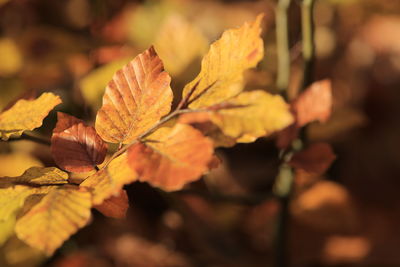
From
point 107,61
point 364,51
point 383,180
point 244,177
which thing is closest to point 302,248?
point 244,177

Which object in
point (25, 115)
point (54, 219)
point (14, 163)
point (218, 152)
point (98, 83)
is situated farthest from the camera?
point (218, 152)

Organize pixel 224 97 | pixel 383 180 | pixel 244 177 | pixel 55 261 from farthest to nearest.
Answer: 1. pixel 383 180
2. pixel 244 177
3. pixel 55 261
4. pixel 224 97

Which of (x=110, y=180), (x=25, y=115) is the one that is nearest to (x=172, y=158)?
(x=110, y=180)

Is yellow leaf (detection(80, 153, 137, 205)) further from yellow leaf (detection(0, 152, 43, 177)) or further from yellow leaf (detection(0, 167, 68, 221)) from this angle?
yellow leaf (detection(0, 152, 43, 177))

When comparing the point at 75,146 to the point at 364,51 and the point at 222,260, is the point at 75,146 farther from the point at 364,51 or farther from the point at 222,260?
the point at 364,51

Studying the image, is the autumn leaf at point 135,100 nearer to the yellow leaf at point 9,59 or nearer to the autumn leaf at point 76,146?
the autumn leaf at point 76,146

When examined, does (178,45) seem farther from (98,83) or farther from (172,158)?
(172,158)
